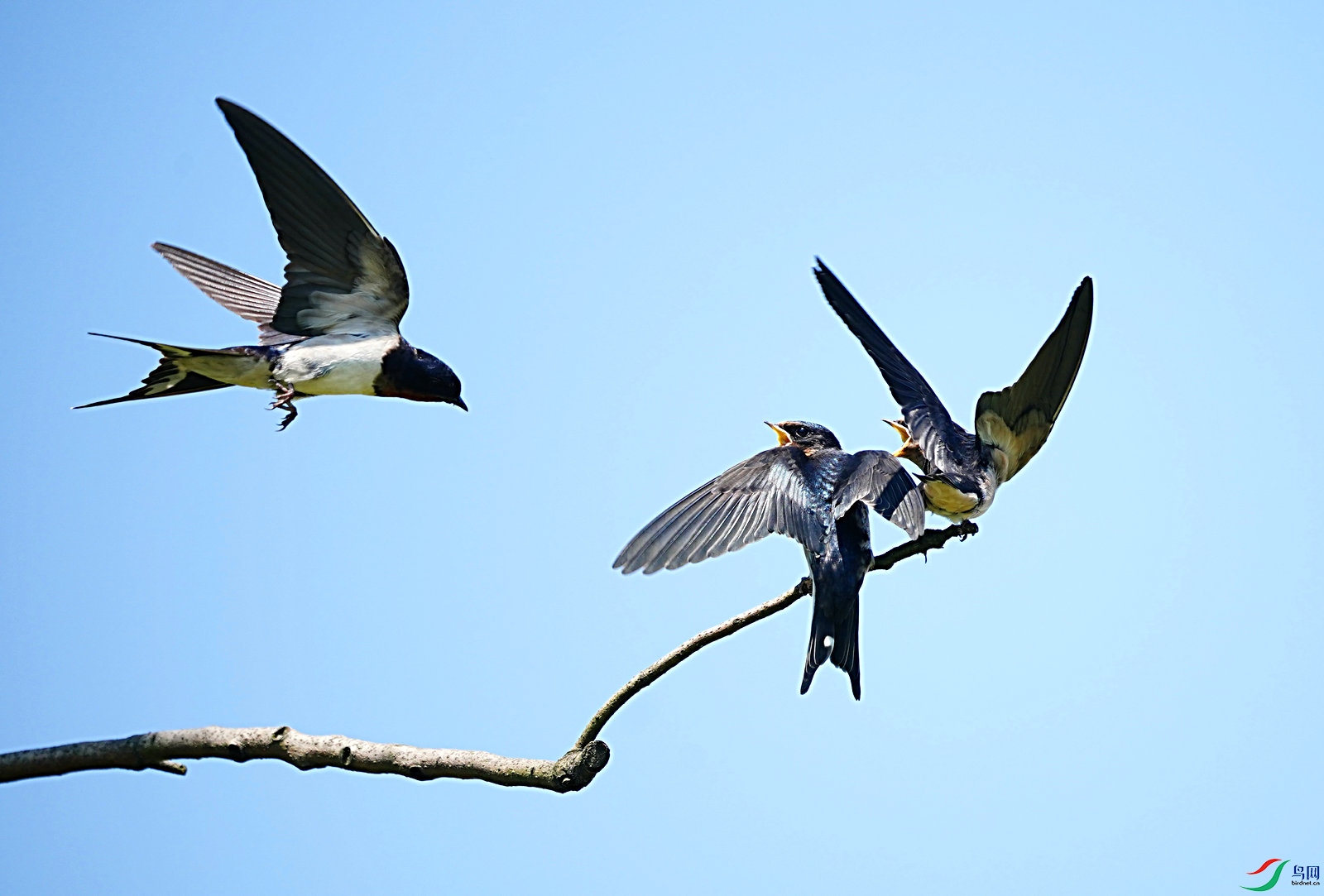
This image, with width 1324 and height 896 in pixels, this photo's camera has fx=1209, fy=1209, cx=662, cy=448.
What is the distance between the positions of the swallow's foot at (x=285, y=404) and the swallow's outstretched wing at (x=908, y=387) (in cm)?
236

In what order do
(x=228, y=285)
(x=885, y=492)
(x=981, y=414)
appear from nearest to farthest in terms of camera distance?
1. (x=885, y=492)
2. (x=981, y=414)
3. (x=228, y=285)

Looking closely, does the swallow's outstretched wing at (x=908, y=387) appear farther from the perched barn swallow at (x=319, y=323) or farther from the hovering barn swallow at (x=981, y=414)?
the perched barn swallow at (x=319, y=323)

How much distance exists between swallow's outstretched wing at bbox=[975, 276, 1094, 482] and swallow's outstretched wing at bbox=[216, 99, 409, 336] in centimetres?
263

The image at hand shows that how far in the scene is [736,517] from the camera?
14.7 ft

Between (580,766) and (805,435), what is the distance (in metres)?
2.68

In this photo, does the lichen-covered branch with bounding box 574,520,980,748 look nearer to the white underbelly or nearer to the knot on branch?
the knot on branch

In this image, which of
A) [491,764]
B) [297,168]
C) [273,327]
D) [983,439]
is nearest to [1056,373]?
[983,439]

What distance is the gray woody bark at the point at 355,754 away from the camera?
307 cm

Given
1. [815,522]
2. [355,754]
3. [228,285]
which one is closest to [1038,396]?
[815,522]

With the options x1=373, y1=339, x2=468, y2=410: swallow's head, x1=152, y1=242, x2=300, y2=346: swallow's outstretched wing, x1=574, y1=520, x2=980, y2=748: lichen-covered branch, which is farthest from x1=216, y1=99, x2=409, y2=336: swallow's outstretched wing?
x1=574, y1=520, x2=980, y2=748: lichen-covered branch

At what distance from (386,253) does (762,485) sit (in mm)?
1936

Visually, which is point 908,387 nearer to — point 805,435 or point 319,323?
point 805,435

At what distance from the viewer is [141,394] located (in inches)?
199

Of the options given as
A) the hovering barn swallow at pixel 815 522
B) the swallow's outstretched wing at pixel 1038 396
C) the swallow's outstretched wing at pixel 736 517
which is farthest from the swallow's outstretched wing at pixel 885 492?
the swallow's outstretched wing at pixel 1038 396
